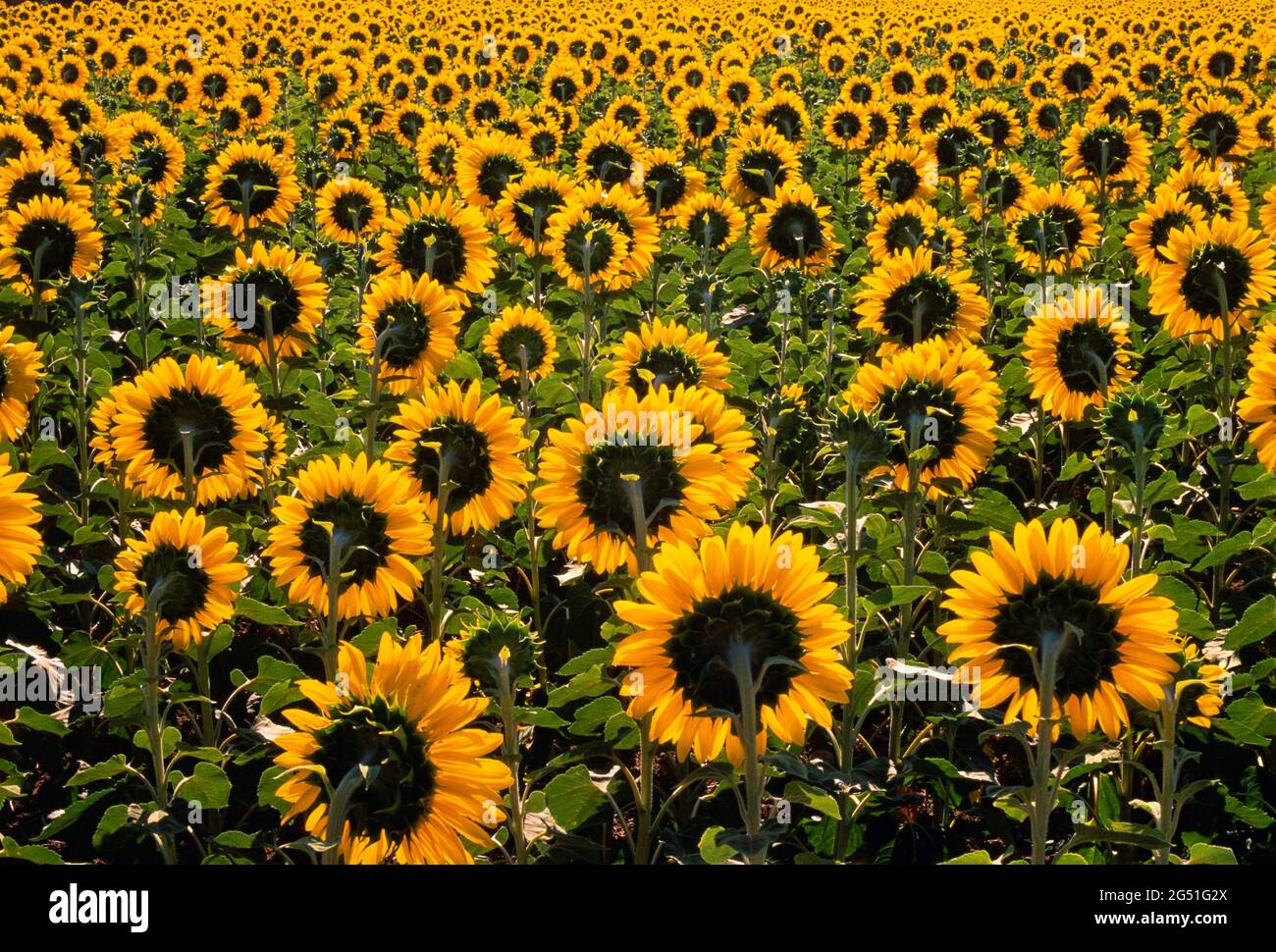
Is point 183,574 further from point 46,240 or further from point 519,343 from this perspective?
point 46,240

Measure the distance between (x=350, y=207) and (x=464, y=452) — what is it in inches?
192

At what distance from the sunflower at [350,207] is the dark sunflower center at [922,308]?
403 cm

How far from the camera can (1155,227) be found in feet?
21.6

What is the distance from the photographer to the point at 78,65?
15656mm

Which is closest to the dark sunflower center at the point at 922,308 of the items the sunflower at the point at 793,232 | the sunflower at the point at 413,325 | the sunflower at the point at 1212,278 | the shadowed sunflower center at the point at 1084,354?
the shadowed sunflower center at the point at 1084,354

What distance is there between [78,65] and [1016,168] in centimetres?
1282

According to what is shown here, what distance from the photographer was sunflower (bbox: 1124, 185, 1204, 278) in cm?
651

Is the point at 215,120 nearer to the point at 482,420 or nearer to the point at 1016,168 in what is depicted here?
the point at 1016,168

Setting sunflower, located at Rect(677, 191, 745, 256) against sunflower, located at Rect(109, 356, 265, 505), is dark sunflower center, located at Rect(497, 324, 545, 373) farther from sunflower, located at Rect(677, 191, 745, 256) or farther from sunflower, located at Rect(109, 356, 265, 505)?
sunflower, located at Rect(677, 191, 745, 256)

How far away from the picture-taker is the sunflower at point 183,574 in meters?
3.63

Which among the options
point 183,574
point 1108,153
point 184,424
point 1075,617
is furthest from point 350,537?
point 1108,153

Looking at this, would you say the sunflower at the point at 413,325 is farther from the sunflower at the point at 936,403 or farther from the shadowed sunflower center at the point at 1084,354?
the shadowed sunflower center at the point at 1084,354

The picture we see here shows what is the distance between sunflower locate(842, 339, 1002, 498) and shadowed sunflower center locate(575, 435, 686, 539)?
3.67 ft
